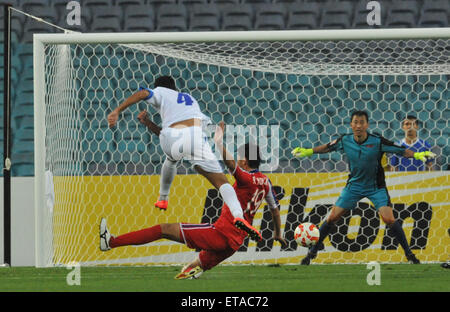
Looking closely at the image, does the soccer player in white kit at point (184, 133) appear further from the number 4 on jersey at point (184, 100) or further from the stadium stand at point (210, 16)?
the stadium stand at point (210, 16)

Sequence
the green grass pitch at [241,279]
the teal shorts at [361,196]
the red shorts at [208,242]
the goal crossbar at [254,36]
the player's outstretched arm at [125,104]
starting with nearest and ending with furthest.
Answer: the green grass pitch at [241,279], the player's outstretched arm at [125,104], the red shorts at [208,242], the goal crossbar at [254,36], the teal shorts at [361,196]

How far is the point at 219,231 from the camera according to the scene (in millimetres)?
5758

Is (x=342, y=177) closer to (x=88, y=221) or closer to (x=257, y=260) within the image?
(x=257, y=260)

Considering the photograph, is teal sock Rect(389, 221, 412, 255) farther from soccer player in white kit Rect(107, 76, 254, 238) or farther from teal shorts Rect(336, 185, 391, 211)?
soccer player in white kit Rect(107, 76, 254, 238)

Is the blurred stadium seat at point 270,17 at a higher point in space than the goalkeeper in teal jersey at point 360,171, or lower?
higher

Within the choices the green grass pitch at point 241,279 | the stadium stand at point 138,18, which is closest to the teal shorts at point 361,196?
the green grass pitch at point 241,279

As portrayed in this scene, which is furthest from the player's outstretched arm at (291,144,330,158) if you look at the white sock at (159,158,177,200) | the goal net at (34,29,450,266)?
the white sock at (159,158,177,200)

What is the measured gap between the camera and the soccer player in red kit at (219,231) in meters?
5.59

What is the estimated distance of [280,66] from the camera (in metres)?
8.22

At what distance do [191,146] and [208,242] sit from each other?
2.31 ft

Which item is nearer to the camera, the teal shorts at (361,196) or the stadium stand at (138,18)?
the teal shorts at (361,196)

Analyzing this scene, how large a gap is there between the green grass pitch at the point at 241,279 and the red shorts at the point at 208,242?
0.14m

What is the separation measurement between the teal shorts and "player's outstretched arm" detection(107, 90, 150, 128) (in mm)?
2060

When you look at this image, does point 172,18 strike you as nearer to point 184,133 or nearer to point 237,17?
point 237,17
